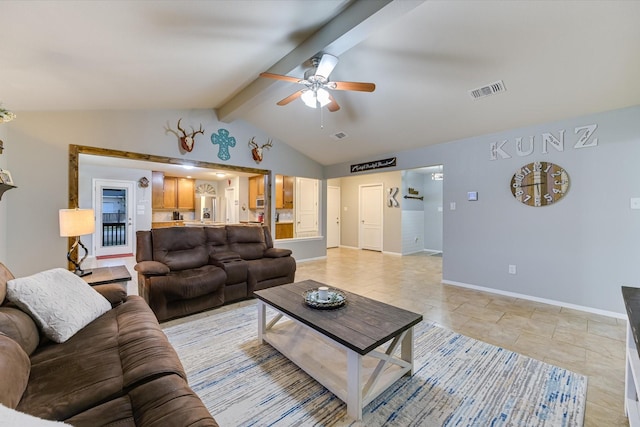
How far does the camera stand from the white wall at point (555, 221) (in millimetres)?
2924

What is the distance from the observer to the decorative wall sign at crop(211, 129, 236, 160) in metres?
4.69

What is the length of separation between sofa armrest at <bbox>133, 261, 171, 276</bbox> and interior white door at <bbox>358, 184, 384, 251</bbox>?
228 inches

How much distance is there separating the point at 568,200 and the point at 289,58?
3.78 meters

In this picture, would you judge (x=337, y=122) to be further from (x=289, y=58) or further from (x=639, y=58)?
(x=639, y=58)

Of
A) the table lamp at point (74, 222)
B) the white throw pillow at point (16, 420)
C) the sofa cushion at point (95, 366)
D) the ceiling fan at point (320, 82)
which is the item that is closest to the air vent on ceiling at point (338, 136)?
the ceiling fan at point (320, 82)

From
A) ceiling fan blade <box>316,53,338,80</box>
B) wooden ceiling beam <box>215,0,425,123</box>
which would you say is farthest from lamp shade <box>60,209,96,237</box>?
ceiling fan blade <box>316,53,338,80</box>

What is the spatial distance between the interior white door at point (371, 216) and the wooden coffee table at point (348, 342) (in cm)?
550

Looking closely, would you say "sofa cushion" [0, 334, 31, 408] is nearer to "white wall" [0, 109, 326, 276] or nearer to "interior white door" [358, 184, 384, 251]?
"white wall" [0, 109, 326, 276]

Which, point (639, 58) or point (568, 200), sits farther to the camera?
point (568, 200)

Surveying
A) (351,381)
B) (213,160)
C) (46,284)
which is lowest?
(351,381)

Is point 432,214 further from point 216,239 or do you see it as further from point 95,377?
point 95,377

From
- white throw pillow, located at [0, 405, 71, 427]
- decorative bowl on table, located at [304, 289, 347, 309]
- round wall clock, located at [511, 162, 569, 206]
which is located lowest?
decorative bowl on table, located at [304, 289, 347, 309]

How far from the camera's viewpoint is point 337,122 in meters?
4.46

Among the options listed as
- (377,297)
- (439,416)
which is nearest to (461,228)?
(377,297)
